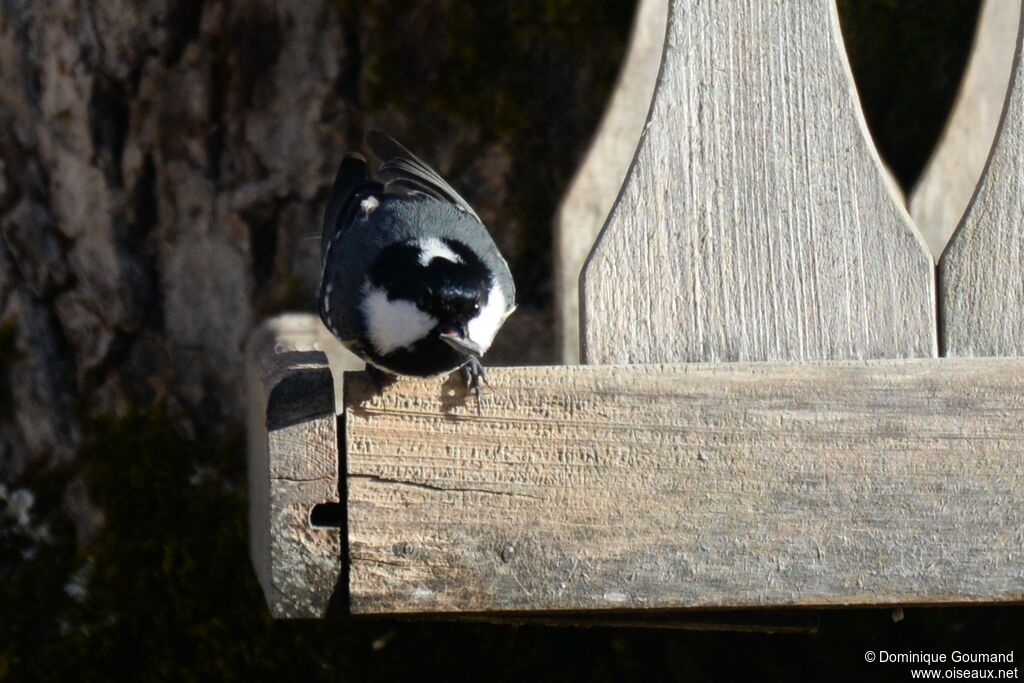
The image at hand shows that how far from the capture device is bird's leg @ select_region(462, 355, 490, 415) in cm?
160

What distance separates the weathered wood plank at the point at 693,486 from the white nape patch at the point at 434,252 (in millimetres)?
440

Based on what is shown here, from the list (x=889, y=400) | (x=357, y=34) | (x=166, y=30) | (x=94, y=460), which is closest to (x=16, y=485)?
(x=94, y=460)

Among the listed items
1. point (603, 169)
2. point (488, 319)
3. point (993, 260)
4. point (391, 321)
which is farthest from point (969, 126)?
point (391, 321)

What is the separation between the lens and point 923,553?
1.60 meters

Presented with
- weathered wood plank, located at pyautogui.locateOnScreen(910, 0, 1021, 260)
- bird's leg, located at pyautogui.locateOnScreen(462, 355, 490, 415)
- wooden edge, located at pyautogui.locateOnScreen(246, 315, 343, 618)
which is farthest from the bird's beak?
weathered wood plank, located at pyautogui.locateOnScreen(910, 0, 1021, 260)

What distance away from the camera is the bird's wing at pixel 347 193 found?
2.35m

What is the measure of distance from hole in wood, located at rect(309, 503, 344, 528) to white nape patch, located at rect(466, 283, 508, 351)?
1.44 feet

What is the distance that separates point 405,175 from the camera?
2.39 meters

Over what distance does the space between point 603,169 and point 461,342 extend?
0.94 metres

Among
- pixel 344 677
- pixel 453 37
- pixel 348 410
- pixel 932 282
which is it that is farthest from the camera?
pixel 453 37

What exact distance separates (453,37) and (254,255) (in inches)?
23.4

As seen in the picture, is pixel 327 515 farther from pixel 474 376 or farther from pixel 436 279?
pixel 436 279

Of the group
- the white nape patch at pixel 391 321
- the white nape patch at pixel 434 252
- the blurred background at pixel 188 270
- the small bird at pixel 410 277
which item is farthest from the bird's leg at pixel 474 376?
the blurred background at pixel 188 270

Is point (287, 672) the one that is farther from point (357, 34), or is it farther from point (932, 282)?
point (932, 282)
